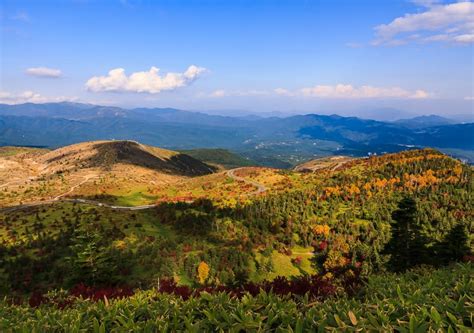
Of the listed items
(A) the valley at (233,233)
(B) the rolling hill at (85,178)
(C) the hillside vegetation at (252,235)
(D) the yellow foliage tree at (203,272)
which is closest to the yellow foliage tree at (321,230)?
(A) the valley at (233,233)

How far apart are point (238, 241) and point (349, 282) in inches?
1779

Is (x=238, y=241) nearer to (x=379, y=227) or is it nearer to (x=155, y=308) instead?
(x=379, y=227)

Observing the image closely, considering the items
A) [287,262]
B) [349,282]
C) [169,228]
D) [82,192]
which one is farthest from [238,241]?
[82,192]

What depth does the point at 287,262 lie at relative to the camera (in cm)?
5512

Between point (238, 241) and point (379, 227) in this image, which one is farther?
point (379, 227)

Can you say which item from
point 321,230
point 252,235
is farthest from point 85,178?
point 321,230

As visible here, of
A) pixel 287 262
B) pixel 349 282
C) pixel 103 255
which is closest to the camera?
pixel 349 282

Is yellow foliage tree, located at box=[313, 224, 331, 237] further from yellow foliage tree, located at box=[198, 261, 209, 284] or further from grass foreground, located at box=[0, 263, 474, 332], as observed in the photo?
grass foreground, located at box=[0, 263, 474, 332]

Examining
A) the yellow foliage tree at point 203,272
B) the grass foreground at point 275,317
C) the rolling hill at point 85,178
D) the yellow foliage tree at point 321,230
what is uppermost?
the grass foreground at point 275,317

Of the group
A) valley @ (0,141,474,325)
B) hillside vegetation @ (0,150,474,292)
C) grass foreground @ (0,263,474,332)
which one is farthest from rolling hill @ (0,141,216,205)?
grass foreground @ (0,263,474,332)

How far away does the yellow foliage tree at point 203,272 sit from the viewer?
141 ft

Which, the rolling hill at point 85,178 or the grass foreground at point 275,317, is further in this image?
the rolling hill at point 85,178

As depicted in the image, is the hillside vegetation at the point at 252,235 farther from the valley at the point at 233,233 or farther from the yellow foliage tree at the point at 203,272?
the yellow foliage tree at the point at 203,272

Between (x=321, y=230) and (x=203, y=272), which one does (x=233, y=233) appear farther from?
(x=203, y=272)
